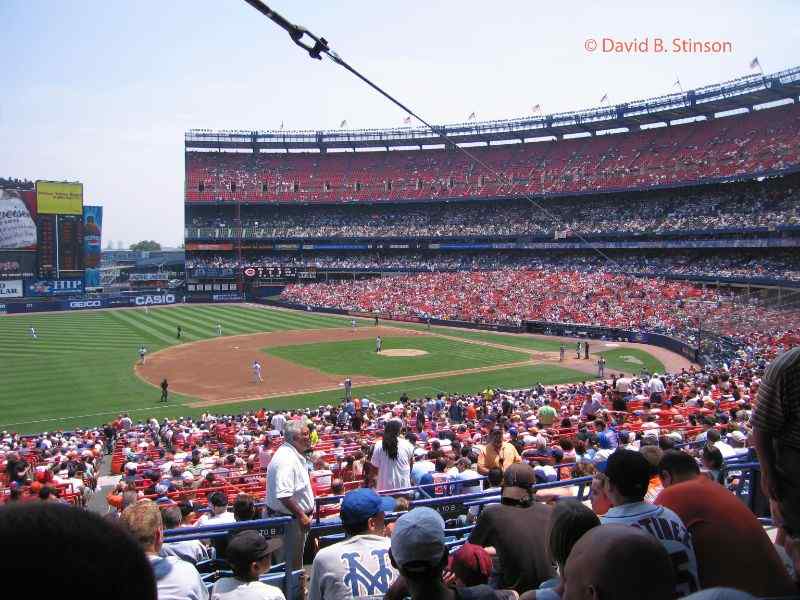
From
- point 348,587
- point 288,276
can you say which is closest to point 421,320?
point 288,276

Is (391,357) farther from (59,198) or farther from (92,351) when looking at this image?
(59,198)

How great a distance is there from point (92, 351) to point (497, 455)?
4005 cm

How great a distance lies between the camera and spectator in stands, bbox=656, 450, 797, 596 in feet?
11.2

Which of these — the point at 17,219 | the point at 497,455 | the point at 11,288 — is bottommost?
the point at 497,455

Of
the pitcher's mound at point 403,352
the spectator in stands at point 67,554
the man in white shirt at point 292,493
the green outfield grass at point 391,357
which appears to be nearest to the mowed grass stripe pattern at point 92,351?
the green outfield grass at point 391,357

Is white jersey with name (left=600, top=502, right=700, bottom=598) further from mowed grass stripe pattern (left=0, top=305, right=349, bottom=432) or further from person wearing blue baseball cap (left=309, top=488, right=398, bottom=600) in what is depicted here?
mowed grass stripe pattern (left=0, top=305, right=349, bottom=432)

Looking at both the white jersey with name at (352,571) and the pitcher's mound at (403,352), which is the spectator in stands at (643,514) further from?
the pitcher's mound at (403,352)

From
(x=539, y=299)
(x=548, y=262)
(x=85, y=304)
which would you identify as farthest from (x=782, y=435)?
(x=85, y=304)

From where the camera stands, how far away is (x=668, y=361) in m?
37.0

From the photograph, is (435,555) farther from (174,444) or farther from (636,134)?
(636,134)

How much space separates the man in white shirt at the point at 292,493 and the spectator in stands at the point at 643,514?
2.96 meters

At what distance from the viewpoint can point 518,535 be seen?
432 centimetres

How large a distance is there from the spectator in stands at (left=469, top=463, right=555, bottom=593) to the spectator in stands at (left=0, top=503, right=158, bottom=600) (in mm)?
3313

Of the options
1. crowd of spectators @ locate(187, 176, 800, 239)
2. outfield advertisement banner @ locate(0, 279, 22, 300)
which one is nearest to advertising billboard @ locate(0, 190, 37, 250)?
outfield advertisement banner @ locate(0, 279, 22, 300)
